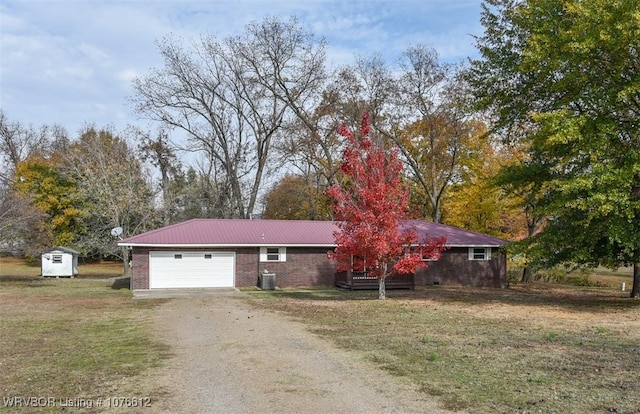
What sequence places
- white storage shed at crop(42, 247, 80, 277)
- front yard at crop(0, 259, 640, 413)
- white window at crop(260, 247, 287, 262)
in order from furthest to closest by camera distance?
white storage shed at crop(42, 247, 80, 277) < white window at crop(260, 247, 287, 262) < front yard at crop(0, 259, 640, 413)

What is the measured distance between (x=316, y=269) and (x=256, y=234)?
378cm

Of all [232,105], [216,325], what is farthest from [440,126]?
[216,325]

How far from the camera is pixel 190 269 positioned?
1084 inches

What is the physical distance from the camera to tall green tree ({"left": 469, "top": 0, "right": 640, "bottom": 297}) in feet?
56.9

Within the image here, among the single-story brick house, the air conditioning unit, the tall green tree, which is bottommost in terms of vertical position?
the air conditioning unit

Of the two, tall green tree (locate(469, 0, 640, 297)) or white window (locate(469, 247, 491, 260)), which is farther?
white window (locate(469, 247, 491, 260))

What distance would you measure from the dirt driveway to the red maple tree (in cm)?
713

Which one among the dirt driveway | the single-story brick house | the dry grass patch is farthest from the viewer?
the single-story brick house

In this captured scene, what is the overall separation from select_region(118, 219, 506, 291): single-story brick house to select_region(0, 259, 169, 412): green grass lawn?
5.70 metres

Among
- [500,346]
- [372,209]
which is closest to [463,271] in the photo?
[372,209]

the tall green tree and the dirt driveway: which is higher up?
the tall green tree

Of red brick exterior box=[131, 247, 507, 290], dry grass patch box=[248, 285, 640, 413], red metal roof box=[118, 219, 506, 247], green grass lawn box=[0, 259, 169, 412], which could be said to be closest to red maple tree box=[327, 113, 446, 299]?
dry grass patch box=[248, 285, 640, 413]

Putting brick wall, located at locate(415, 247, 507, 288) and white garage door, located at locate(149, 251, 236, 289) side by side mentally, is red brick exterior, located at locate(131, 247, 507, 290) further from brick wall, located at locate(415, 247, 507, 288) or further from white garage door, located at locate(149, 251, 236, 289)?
white garage door, located at locate(149, 251, 236, 289)

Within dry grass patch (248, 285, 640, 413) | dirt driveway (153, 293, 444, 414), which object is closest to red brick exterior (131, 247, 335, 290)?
dry grass patch (248, 285, 640, 413)
